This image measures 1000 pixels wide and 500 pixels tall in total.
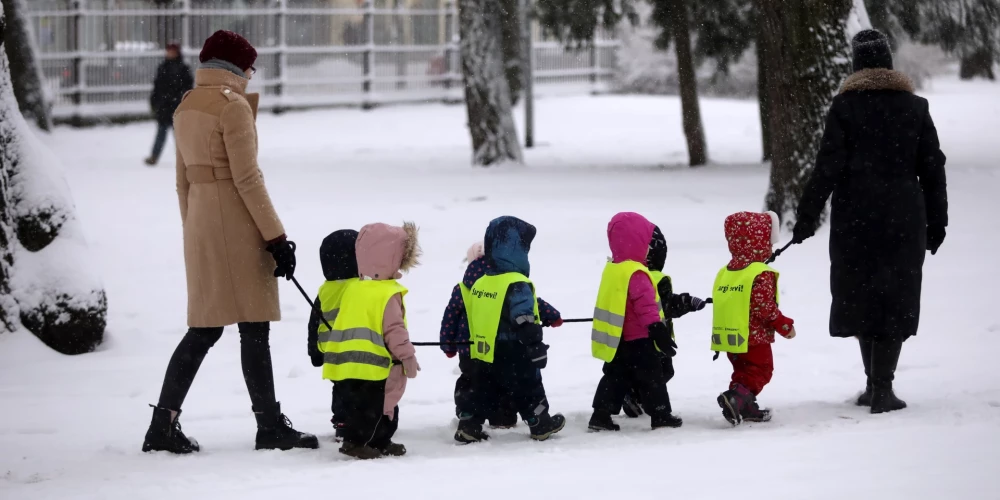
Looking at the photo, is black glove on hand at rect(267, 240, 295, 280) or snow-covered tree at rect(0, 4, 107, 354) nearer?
black glove on hand at rect(267, 240, 295, 280)

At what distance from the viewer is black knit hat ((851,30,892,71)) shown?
5762mm

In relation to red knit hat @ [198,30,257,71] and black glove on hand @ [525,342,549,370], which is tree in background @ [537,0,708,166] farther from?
red knit hat @ [198,30,257,71]

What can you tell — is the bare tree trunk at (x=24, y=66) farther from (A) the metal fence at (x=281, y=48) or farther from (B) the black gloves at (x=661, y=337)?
(B) the black gloves at (x=661, y=337)

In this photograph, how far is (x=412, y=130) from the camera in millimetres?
24641

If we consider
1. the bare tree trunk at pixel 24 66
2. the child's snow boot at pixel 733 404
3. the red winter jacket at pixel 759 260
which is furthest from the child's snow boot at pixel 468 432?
the bare tree trunk at pixel 24 66

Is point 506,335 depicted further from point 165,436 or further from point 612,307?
point 165,436

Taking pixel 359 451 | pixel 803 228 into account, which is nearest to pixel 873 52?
pixel 803 228

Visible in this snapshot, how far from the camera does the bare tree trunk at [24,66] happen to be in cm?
1941

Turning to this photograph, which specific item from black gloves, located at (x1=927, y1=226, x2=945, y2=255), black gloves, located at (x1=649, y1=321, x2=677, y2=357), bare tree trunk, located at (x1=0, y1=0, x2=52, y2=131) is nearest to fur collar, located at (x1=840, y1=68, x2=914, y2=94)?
black gloves, located at (x1=927, y1=226, x2=945, y2=255)

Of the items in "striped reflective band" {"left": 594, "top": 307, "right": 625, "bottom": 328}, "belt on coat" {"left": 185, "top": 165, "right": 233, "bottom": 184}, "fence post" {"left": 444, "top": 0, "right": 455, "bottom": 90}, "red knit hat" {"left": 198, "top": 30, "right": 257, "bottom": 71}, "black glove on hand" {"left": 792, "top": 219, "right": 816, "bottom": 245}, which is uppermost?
"fence post" {"left": 444, "top": 0, "right": 455, "bottom": 90}

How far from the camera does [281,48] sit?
26812mm

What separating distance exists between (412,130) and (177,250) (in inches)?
557

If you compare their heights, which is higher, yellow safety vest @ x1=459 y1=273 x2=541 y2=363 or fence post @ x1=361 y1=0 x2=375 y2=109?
fence post @ x1=361 y1=0 x2=375 y2=109

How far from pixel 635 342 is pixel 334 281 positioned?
1.39m
